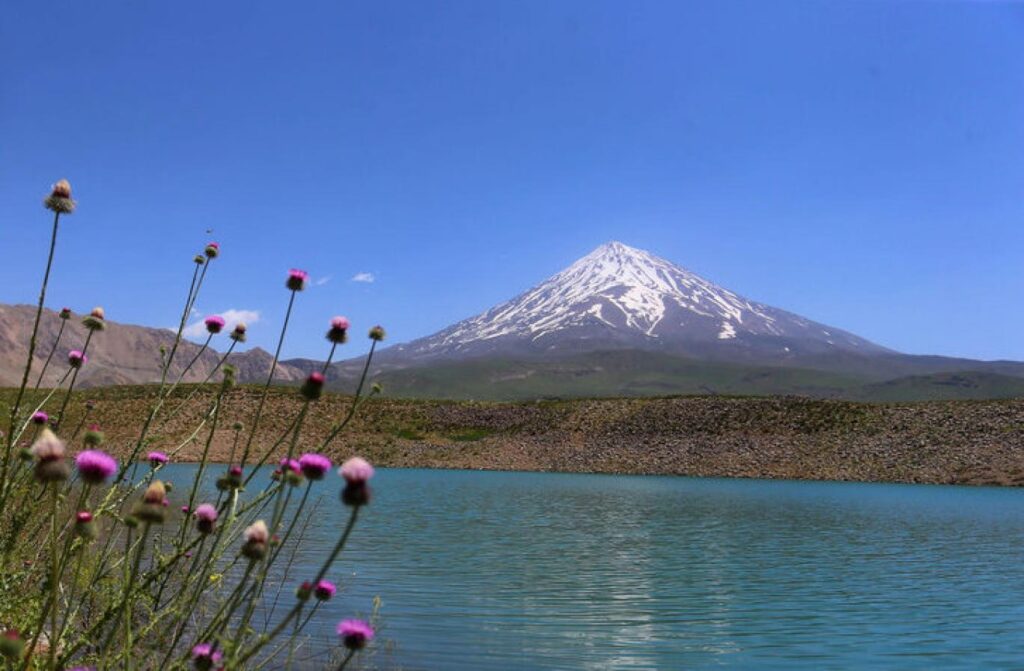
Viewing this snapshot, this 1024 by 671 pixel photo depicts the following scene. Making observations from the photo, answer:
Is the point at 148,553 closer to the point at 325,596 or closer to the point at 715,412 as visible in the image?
the point at 325,596

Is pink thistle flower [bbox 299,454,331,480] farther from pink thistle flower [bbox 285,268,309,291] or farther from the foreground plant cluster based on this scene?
pink thistle flower [bbox 285,268,309,291]

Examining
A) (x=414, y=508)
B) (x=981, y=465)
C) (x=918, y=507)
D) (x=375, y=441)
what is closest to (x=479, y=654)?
(x=414, y=508)

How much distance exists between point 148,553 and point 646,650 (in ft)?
27.8

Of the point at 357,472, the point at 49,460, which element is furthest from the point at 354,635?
the point at 49,460

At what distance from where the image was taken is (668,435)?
69.8m

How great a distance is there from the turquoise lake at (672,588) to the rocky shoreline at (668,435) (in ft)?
106

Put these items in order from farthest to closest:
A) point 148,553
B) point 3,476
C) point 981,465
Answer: point 981,465 < point 148,553 < point 3,476

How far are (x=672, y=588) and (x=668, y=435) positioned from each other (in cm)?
5735

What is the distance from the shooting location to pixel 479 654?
9.02 m

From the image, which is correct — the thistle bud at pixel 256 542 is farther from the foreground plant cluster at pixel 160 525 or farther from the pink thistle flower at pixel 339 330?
the pink thistle flower at pixel 339 330

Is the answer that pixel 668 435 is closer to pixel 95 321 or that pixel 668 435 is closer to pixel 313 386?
pixel 95 321

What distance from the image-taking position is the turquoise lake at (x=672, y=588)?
9.45 metres

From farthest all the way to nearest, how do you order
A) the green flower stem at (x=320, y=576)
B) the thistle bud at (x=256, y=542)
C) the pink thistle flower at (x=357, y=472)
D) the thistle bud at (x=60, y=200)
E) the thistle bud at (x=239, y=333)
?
the thistle bud at (x=239, y=333)
the thistle bud at (x=60, y=200)
the thistle bud at (x=256, y=542)
the pink thistle flower at (x=357, y=472)
the green flower stem at (x=320, y=576)

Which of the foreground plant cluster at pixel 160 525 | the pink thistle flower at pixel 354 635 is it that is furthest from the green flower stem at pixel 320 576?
the pink thistle flower at pixel 354 635
